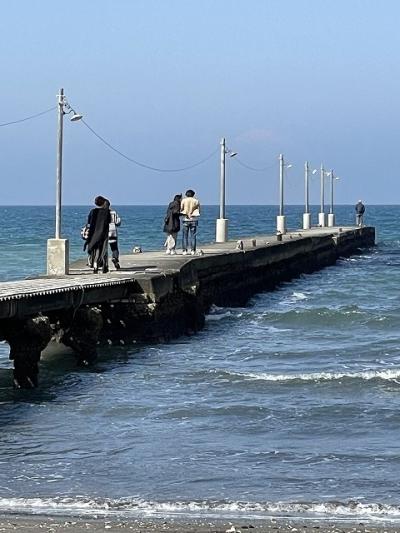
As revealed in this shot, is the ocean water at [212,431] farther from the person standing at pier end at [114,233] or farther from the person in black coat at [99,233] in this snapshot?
the person standing at pier end at [114,233]

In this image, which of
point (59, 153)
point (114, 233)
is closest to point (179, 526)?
point (59, 153)

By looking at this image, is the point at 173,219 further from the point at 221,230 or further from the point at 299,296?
the point at 221,230

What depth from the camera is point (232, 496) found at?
38.4 ft

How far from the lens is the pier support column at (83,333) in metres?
20.0

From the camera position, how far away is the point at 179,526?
1035 centimetres

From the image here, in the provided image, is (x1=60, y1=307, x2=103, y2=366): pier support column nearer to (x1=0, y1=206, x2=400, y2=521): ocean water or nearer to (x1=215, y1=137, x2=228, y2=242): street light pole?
(x1=0, y1=206, x2=400, y2=521): ocean water

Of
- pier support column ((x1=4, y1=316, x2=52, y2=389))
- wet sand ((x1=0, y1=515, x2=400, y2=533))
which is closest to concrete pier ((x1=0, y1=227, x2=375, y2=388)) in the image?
pier support column ((x1=4, y1=316, x2=52, y2=389))

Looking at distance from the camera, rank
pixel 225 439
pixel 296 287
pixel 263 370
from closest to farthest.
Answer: pixel 225 439 → pixel 263 370 → pixel 296 287

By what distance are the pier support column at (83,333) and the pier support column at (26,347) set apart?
2168mm

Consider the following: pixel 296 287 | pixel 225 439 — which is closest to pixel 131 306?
pixel 225 439

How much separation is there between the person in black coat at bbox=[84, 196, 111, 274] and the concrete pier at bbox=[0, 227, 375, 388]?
0.34 metres

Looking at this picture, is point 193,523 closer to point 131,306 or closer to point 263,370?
point 263,370

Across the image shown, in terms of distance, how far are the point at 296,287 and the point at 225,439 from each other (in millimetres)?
28096

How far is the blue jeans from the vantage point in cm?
2994
